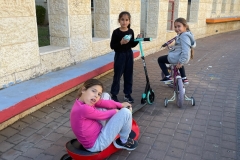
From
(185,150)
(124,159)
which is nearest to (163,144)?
(185,150)

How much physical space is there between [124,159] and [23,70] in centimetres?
235

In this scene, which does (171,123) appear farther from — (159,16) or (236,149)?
(159,16)

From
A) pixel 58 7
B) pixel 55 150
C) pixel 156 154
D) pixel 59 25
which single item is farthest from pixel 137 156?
pixel 58 7

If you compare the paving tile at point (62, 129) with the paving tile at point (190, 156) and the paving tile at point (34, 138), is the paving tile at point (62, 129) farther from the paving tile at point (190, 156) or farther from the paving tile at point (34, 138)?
the paving tile at point (190, 156)

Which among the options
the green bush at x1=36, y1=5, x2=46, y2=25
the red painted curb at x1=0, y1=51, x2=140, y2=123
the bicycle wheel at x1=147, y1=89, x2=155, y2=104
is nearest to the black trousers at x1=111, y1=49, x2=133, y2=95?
the bicycle wheel at x1=147, y1=89, x2=155, y2=104

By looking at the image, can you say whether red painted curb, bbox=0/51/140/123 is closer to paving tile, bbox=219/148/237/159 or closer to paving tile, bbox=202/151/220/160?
paving tile, bbox=202/151/220/160

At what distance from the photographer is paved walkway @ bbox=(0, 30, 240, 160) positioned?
308cm

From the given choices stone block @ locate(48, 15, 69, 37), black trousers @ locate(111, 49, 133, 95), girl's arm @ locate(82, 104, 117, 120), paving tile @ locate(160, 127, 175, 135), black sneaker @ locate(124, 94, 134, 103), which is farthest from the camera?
stone block @ locate(48, 15, 69, 37)

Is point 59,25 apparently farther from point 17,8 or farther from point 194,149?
point 194,149

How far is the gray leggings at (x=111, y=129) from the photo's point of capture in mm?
2691

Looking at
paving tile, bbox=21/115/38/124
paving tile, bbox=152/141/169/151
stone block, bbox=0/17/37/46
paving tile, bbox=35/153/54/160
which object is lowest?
paving tile, bbox=35/153/54/160

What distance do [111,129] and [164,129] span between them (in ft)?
3.99

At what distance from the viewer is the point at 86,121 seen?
263 centimetres

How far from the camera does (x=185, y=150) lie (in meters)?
3.16
